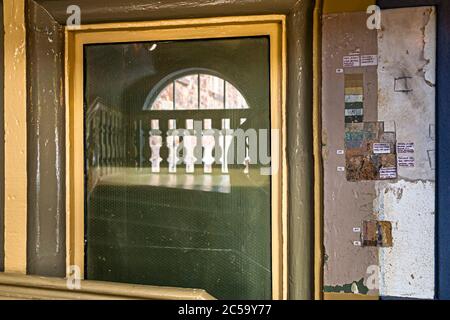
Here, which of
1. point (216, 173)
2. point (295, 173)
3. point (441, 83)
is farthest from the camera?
point (216, 173)

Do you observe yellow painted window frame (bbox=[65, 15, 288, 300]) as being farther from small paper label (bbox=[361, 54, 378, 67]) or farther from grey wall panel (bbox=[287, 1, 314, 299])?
small paper label (bbox=[361, 54, 378, 67])

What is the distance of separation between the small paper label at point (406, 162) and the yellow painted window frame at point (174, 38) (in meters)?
0.50

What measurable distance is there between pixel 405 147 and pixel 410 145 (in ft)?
0.07

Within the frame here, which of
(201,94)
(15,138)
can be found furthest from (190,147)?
(15,138)

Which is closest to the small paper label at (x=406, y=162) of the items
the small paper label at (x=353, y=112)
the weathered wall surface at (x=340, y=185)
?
the weathered wall surface at (x=340, y=185)

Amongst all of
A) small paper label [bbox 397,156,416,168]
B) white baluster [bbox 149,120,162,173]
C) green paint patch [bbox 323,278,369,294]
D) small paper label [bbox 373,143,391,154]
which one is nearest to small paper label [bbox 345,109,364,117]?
small paper label [bbox 373,143,391,154]

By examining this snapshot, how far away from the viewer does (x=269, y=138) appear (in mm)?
1897

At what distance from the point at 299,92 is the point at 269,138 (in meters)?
0.26

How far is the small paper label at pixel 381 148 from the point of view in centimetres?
176

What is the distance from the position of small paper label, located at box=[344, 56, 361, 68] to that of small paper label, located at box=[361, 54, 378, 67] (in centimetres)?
2

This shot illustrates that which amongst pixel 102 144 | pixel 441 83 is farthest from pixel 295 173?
pixel 102 144

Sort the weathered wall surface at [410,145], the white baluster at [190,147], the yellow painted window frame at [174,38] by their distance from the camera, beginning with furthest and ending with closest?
the white baluster at [190,147]
the yellow painted window frame at [174,38]
the weathered wall surface at [410,145]

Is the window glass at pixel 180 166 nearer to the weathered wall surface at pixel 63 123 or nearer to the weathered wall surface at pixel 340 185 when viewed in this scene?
the weathered wall surface at pixel 63 123
